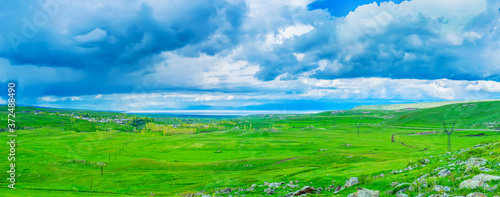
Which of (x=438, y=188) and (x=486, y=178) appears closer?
(x=486, y=178)

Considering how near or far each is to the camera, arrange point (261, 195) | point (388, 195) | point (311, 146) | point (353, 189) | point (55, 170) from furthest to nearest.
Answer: point (311, 146) < point (55, 170) < point (261, 195) < point (353, 189) < point (388, 195)

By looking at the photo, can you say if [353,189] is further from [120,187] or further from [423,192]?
[120,187]

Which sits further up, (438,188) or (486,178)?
(486,178)

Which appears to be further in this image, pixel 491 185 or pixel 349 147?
pixel 349 147

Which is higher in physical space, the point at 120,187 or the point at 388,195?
the point at 388,195

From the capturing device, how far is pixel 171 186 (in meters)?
61.2

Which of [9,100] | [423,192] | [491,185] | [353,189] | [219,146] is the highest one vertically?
[9,100]

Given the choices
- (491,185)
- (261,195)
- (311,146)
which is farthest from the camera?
(311,146)

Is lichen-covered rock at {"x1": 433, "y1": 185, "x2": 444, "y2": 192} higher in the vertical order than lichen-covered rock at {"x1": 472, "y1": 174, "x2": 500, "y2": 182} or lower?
lower

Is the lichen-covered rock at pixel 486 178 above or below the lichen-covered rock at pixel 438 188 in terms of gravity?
above

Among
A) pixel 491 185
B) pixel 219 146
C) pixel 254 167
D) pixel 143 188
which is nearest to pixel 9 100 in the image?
pixel 143 188

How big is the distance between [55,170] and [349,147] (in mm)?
118144

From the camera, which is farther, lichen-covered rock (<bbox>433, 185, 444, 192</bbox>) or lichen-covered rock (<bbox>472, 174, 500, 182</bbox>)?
lichen-covered rock (<bbox>433, 185, 444, 192</bbox>)

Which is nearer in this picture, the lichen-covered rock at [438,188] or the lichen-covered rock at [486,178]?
the lichen-covered rock at [486,178]
